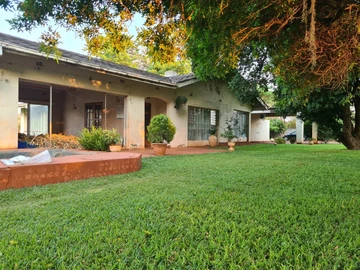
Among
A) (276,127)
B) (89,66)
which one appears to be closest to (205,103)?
(89,66)

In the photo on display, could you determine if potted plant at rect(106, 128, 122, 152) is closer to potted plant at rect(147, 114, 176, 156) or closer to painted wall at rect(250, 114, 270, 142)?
potted plant at rect(147, 114, 176, 156)

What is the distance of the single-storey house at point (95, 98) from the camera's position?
29.0ft

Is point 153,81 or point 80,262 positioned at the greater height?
point 153,81

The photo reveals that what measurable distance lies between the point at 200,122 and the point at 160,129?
7.27m

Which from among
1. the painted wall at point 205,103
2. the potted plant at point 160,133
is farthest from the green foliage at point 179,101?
the potted plant at point 160,133

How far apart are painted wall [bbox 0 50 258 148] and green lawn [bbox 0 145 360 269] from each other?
19.4ft

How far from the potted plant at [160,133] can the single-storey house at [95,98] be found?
8.67 feet

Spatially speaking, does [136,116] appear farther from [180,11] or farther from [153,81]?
[180,11]

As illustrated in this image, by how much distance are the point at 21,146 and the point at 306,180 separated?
9420mm

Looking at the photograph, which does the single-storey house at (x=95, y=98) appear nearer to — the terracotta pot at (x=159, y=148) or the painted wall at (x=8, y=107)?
the painted wall at (x=8, y=107)

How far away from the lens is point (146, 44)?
4641 millimetres

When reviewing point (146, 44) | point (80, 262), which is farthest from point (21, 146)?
point (80, 262)

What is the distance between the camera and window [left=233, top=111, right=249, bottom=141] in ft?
65.3

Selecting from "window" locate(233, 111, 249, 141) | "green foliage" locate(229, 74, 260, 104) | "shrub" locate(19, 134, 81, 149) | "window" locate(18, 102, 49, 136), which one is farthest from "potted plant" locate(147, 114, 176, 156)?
"window" locate(233, 111, 249, 141)
